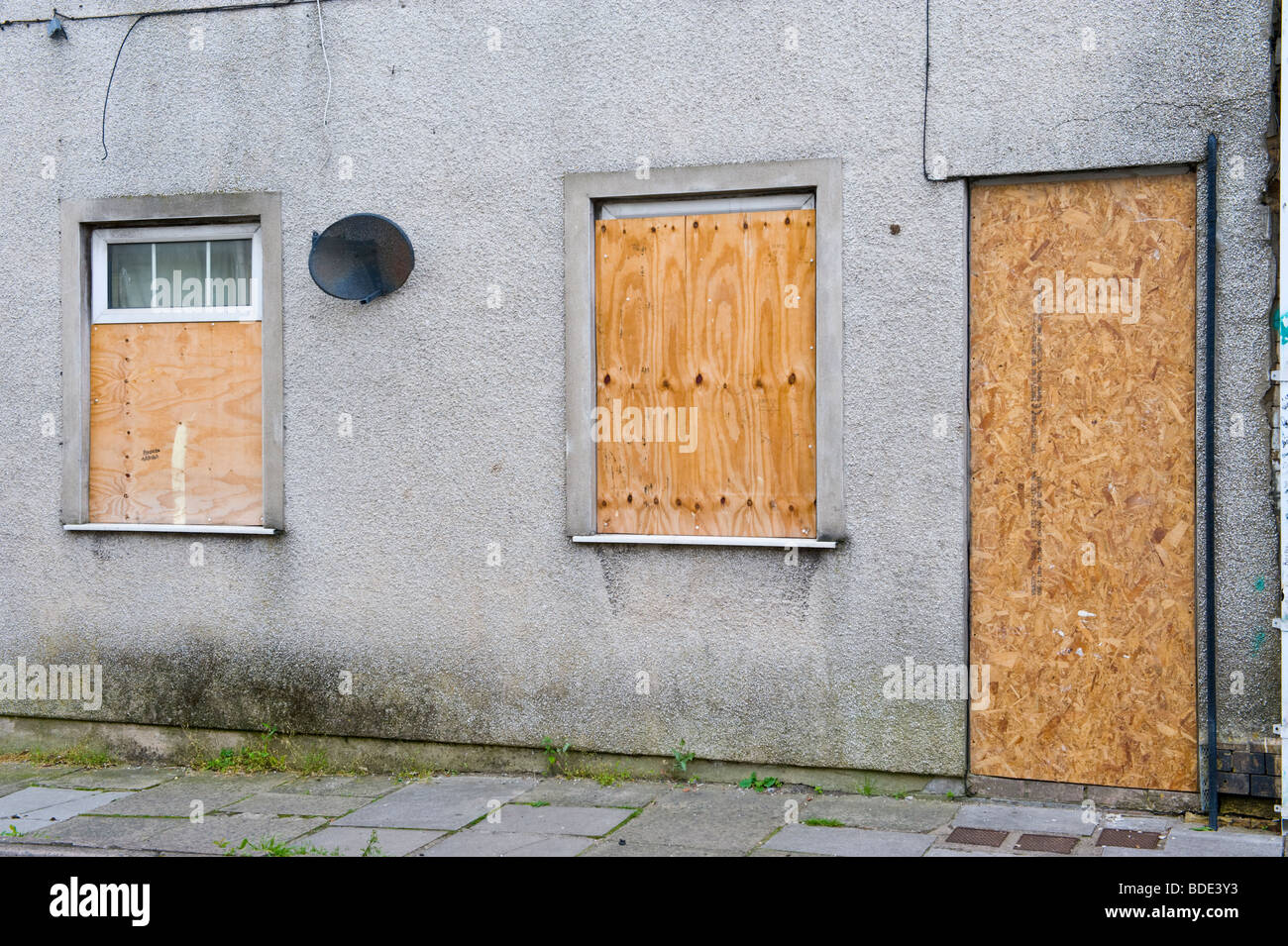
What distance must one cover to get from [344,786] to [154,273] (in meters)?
3.23

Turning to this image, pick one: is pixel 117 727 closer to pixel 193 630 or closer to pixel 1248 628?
pixel 193 630

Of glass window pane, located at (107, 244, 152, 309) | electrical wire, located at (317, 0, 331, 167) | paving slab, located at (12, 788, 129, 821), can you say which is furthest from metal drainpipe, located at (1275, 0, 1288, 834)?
glass window pane, located at (107, 244, 152, 309)

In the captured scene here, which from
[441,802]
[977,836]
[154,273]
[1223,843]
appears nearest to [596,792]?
[441,802]

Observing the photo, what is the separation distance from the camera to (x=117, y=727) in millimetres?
7938

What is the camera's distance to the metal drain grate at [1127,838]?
5805mm

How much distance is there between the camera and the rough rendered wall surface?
6480 millimetres

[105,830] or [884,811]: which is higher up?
[884,811]

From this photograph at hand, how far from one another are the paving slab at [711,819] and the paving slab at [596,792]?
102 millimetres

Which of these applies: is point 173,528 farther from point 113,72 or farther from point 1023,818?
point 1023,818

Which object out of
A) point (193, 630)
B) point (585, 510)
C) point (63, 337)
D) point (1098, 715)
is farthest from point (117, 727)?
point (1098, 715)

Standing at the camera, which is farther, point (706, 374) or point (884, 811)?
point (706, 374)

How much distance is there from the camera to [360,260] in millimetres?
7395

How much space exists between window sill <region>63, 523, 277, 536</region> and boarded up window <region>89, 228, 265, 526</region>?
0.05 meters

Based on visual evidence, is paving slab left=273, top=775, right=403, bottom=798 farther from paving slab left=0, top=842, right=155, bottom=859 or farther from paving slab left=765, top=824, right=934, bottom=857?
paving slab left=765, top=824, right=934, bottom=857
